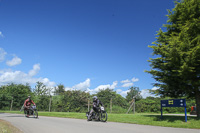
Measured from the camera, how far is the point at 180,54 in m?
9.59

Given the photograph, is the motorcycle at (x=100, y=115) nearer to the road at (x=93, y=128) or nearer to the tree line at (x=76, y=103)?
the road at (x=93, y=128)

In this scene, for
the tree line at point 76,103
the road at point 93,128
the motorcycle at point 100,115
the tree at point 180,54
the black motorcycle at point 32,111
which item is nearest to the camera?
the road at point 93,128

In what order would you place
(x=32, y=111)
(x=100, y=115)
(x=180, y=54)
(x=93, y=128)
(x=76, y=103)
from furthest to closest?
1. (x=76, y=103)
2. (x=32, y=111)
3. (x=100, y=115)
4. (x=180, y=54)
5. (x=93, y=128)

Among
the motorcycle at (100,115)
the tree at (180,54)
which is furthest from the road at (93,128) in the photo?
the tree at (180,54)

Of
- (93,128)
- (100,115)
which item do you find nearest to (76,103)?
(100,115)

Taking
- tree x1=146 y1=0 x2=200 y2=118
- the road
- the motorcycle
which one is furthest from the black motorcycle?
tree x1=146 y1=0 x2=200 y2=118

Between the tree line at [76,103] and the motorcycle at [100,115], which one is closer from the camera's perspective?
the motorcycle at [100,115]

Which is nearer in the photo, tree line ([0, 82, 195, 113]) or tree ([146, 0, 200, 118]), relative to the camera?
tree ([146, 0, 200, 118])

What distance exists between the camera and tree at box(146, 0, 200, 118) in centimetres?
969

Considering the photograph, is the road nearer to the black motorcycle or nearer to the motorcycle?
the motorcycle

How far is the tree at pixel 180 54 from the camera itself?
969 cm

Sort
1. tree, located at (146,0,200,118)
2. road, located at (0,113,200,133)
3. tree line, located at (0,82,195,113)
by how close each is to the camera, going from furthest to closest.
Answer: tree line, located at (0,82,195,113) < tree, located at (146,0,200,118) < road, located at (0,113,200,133)

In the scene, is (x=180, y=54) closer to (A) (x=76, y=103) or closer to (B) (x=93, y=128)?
(B) (x=93, y=128)

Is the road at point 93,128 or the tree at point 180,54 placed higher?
the tree at point 180,54
